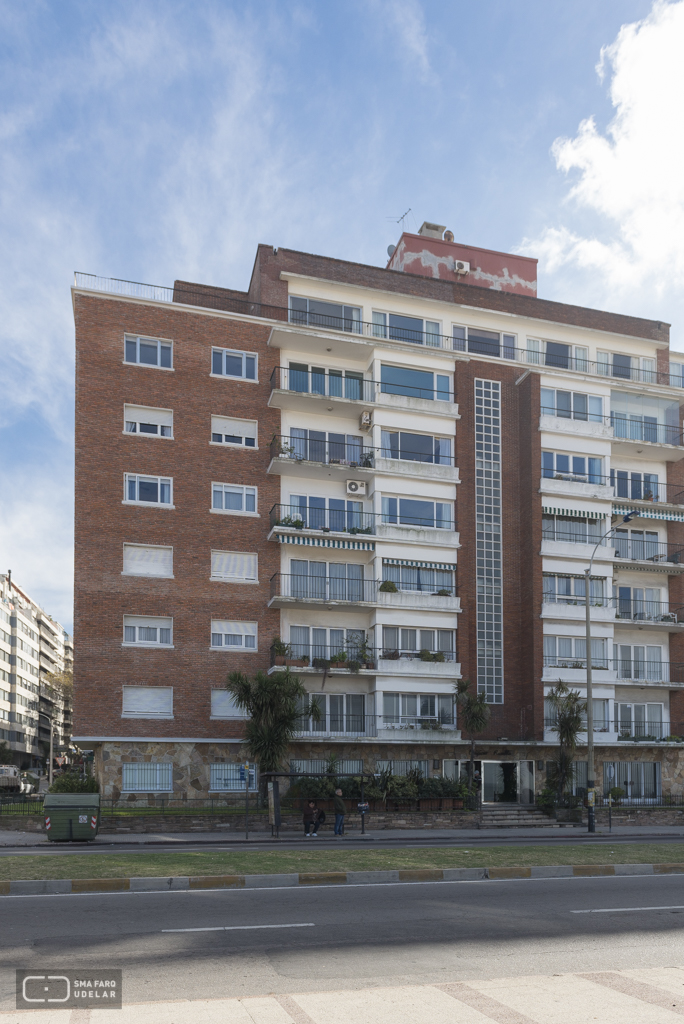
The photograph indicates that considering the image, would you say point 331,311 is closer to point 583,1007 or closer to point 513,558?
point 513,558

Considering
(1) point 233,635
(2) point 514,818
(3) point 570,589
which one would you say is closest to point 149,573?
(1) point 233,635

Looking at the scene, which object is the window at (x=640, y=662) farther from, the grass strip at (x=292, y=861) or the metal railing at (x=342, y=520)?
the grass strip at (x=292, y=861)

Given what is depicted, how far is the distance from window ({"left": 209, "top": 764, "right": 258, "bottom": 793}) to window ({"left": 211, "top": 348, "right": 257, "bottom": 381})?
1683cm

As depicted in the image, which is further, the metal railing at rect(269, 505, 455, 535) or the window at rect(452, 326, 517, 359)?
the window at rect(452, 326, 517, 359)

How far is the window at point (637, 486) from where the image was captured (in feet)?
153

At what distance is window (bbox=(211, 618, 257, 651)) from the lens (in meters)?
38.4

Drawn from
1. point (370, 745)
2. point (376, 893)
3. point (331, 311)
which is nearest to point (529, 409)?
point (331, 311)

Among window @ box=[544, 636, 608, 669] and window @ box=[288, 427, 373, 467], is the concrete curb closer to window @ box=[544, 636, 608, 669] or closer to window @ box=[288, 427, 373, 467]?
window @ box=[544, 636, 608, 669]

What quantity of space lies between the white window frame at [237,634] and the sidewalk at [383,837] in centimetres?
952

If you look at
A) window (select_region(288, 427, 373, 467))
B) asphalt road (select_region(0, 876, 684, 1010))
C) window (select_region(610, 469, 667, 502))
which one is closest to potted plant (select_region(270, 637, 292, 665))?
window (select_region(288, 427, 373, 467))

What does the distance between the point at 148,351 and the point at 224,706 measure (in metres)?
15.5

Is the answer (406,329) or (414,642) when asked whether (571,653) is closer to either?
(414,642)

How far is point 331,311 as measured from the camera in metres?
43.2

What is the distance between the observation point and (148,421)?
3894 cm
